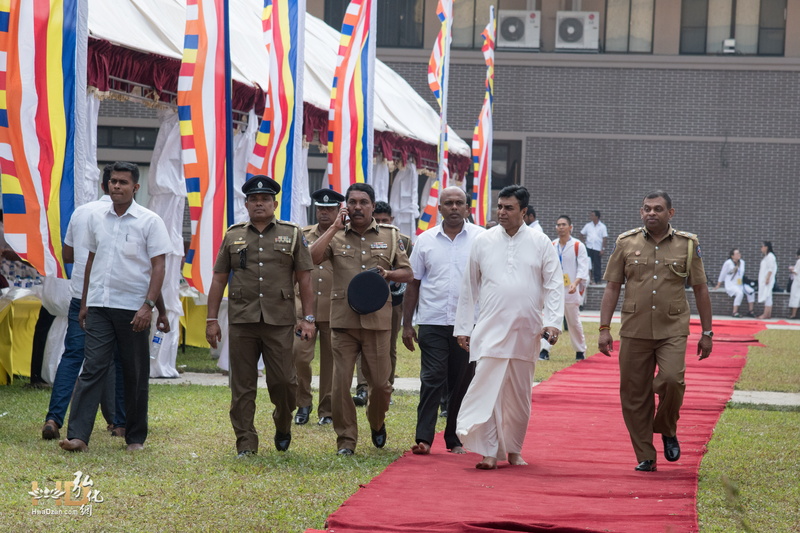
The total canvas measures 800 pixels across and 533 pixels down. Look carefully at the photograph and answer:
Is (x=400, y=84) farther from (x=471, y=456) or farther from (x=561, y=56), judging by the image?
(x=471, y=456)

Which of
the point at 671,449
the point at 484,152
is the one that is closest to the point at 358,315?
the point at 671,449

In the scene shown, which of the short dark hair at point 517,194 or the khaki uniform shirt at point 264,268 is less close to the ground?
the short dark hair at point 517,194

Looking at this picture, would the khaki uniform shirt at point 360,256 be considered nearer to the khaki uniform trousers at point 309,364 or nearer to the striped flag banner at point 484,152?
the khaki uniform trousers at point 309,364

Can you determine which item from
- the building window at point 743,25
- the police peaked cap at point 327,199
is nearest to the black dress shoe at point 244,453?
the police peaked cap at point 327,199

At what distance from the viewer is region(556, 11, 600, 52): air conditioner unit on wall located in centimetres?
3020

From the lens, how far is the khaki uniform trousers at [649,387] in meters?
7.04

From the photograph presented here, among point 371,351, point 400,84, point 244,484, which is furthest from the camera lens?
point 400,84

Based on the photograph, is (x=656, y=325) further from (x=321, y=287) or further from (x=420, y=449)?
(x=321, y=287)

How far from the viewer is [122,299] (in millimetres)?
7199

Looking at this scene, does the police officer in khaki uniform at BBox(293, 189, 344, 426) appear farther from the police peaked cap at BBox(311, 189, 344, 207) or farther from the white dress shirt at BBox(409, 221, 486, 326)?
the white dress shirt at BBox(409, 221, 486, 326)

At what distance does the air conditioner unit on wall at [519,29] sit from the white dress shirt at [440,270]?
2351cm

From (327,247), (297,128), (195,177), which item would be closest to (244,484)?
(327,247)

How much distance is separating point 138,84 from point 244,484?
19.4 ft

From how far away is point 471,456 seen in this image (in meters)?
7.55
